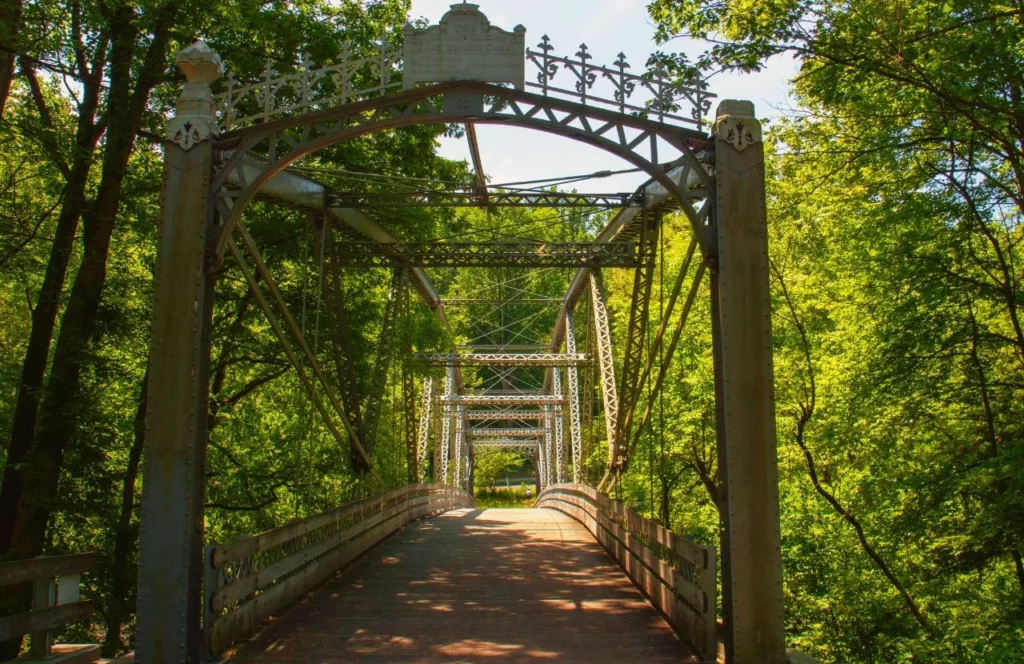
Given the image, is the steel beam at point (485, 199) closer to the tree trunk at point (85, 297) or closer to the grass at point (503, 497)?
the tree trunk at point (85, 297)

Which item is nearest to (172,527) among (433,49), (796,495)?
(433,49)

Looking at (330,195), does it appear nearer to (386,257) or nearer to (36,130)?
(386,257)

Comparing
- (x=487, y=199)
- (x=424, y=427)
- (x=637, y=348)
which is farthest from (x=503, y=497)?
(x=487, y=199)

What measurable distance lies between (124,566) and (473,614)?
7.48m

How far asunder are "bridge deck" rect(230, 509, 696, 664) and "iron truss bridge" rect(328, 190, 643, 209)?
15.1 ft

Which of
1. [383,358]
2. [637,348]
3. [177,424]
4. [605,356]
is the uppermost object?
[605,356]

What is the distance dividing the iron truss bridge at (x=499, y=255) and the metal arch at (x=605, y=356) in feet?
10.9

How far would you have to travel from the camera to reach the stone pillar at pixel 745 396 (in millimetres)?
6734

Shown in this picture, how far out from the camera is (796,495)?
19062mm

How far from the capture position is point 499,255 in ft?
49.5

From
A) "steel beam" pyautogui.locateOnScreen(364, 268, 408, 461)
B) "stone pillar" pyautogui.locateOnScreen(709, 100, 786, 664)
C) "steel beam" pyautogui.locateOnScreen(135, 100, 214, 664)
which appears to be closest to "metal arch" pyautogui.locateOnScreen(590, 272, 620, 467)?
"steel beam" pyautogui.locateOnScreen(364, 268, 408, 461)

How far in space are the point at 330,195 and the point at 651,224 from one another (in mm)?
4477

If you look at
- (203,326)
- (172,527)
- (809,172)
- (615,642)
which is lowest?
(615,642)

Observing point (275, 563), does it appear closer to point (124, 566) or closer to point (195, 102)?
point (195, 102)
